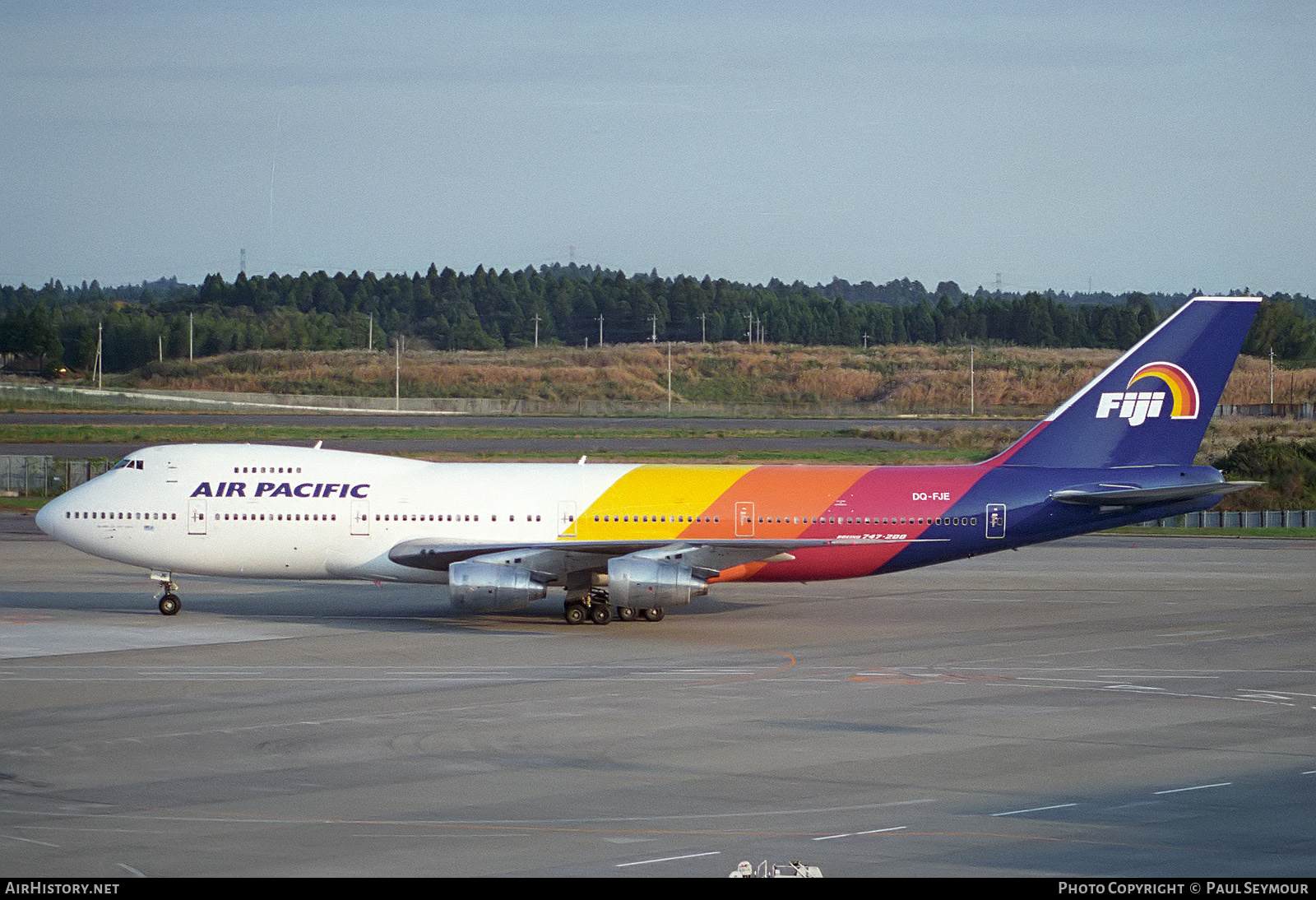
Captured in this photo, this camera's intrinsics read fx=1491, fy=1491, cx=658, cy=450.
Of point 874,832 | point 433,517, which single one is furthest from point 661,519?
point 874,832

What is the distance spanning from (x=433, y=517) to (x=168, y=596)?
7.64 meters

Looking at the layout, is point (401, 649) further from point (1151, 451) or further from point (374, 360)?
point (374, 360)

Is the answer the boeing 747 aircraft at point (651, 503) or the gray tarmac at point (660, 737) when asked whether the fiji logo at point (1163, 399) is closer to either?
the boeing 747 aircraft at point (651, 503)

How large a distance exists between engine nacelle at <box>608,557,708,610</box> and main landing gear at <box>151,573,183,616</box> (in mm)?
12272

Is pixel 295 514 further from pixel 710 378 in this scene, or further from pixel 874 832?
pixel 710 378

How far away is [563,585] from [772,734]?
15.2m

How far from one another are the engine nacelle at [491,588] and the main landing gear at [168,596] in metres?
8.40

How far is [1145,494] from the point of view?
39.8m

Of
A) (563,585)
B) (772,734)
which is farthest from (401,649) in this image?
(772,734)

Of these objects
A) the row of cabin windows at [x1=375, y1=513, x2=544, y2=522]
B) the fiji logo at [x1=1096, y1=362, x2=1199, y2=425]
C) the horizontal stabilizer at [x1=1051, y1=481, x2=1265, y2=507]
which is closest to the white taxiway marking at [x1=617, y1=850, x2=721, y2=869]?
the row of cabin windows at [x1=375, y1=513, x2=544, y2=522]

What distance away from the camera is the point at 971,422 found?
402 ft

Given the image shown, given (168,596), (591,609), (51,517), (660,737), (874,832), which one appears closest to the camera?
(874,832)

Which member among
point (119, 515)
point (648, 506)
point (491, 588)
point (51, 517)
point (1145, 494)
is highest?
point (1145, 494)

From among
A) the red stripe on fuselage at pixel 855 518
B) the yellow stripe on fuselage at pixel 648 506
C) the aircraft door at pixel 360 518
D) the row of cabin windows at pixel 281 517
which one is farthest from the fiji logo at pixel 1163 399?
the row of cabin windows at pixel 281 517
